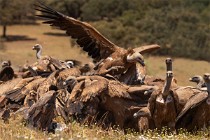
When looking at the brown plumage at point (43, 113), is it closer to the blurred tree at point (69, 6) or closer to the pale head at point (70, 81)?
A: the pale head at point (70, 81)

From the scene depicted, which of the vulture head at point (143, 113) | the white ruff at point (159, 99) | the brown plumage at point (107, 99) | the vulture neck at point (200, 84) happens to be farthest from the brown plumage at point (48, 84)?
the vulture neck at point (200, 84)

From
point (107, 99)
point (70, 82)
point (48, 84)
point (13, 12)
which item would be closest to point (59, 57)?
point (13, 12)

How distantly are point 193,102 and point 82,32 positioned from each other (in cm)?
404

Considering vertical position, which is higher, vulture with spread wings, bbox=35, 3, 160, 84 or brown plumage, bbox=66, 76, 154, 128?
vulture with spread wings, bbox=35, 3, 160, 84

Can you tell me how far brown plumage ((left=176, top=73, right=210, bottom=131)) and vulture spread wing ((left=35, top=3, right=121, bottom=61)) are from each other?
3157mm

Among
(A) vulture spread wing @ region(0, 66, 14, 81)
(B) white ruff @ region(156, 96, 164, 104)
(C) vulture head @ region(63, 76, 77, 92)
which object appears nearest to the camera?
(B) white ruff @ region(156, 96, 164, 104)

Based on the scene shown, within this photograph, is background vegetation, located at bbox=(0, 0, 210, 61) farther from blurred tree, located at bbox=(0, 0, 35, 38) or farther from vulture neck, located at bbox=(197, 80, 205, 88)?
vulture neck, located at bbox=(197, 80, 205, 88)

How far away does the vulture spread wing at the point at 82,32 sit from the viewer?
12.4 meters

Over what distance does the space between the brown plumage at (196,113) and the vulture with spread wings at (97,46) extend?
2002 millimetres

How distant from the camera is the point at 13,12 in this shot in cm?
5959

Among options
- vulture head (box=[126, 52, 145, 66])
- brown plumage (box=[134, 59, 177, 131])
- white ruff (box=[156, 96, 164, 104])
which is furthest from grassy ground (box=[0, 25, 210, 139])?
vulture head (box=[126, 52, 145, 66])

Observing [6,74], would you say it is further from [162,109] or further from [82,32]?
[162,109]

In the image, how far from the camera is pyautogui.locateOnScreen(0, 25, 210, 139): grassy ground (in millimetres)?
8570

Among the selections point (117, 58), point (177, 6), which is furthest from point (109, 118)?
point (177, 6)
